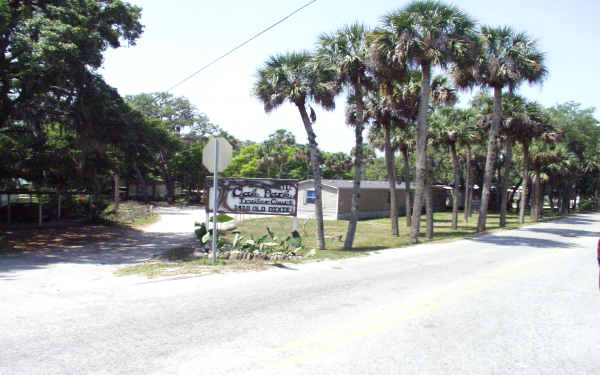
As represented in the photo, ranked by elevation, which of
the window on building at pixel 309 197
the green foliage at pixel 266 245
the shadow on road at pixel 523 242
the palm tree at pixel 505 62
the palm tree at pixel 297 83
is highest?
the palm tree at pixel 505 62

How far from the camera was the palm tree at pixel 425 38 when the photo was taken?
54.2ft

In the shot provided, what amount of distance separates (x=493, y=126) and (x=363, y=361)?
857 inches

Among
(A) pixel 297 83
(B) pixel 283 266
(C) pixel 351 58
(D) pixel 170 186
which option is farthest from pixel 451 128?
(D) pixel 170 186

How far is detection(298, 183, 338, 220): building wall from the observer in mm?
31328

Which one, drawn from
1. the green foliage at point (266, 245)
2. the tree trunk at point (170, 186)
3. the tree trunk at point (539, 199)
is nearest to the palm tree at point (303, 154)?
the tree trunk at point (170, 186)

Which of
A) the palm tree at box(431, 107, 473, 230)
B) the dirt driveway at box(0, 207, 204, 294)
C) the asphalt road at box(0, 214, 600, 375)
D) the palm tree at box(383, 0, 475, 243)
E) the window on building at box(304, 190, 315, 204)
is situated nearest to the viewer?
the asphalt road at box(0, 214, 600, 375)

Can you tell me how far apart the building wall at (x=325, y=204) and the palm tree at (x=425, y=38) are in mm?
13942

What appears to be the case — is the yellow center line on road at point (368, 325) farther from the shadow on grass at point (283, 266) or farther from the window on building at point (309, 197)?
the window on building at point (309, 197)

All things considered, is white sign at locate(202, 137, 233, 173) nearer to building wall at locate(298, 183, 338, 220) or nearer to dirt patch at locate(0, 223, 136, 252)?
dirt patch at locate(0, 223, 136, 252)

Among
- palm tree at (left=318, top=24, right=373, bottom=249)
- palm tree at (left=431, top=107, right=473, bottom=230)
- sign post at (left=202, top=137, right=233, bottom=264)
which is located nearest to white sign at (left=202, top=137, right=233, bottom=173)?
sign post at (left=202, top=137, right=233, bottom=264)

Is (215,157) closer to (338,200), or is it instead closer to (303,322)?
(303,322)

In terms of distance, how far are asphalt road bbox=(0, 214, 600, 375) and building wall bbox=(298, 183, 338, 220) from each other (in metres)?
21.1

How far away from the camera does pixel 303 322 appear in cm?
580

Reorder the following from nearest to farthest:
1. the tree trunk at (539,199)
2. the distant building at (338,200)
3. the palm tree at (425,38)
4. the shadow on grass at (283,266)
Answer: the shadow on grass at (283,266) < the palm tree at (425,38) < the distant building at (338,200) < the tree trunk at (539,199)
